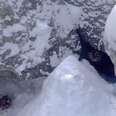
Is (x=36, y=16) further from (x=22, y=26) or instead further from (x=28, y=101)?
(x=28, y=101)

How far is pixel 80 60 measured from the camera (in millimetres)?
1467

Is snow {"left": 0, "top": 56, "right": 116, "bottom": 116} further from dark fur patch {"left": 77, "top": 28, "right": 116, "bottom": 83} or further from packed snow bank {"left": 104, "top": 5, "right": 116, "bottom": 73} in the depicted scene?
packed snow bank {"left": 104, "top": 5, "right": 116, "bottom": 73}

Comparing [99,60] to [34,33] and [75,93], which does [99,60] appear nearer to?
[75,93]

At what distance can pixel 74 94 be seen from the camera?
4.53 feet

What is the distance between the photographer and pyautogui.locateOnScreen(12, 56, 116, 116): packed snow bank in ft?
4.48

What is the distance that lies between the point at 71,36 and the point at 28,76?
0.99 feet

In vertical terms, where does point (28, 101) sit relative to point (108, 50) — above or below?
below

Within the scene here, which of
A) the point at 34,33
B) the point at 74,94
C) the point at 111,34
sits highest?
the point at 111,34

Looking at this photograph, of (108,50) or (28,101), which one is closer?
(108,50)

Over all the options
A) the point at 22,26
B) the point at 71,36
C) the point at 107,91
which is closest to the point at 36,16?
the point at 22,26

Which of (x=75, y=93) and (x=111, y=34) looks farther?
(x=75, y=93)

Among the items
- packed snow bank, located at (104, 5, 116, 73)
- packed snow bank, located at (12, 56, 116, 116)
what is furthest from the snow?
packed snow bank, located at (104, 5, 116, 73)

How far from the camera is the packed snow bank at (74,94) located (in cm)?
137

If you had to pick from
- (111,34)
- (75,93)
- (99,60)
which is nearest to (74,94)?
(75,93)
